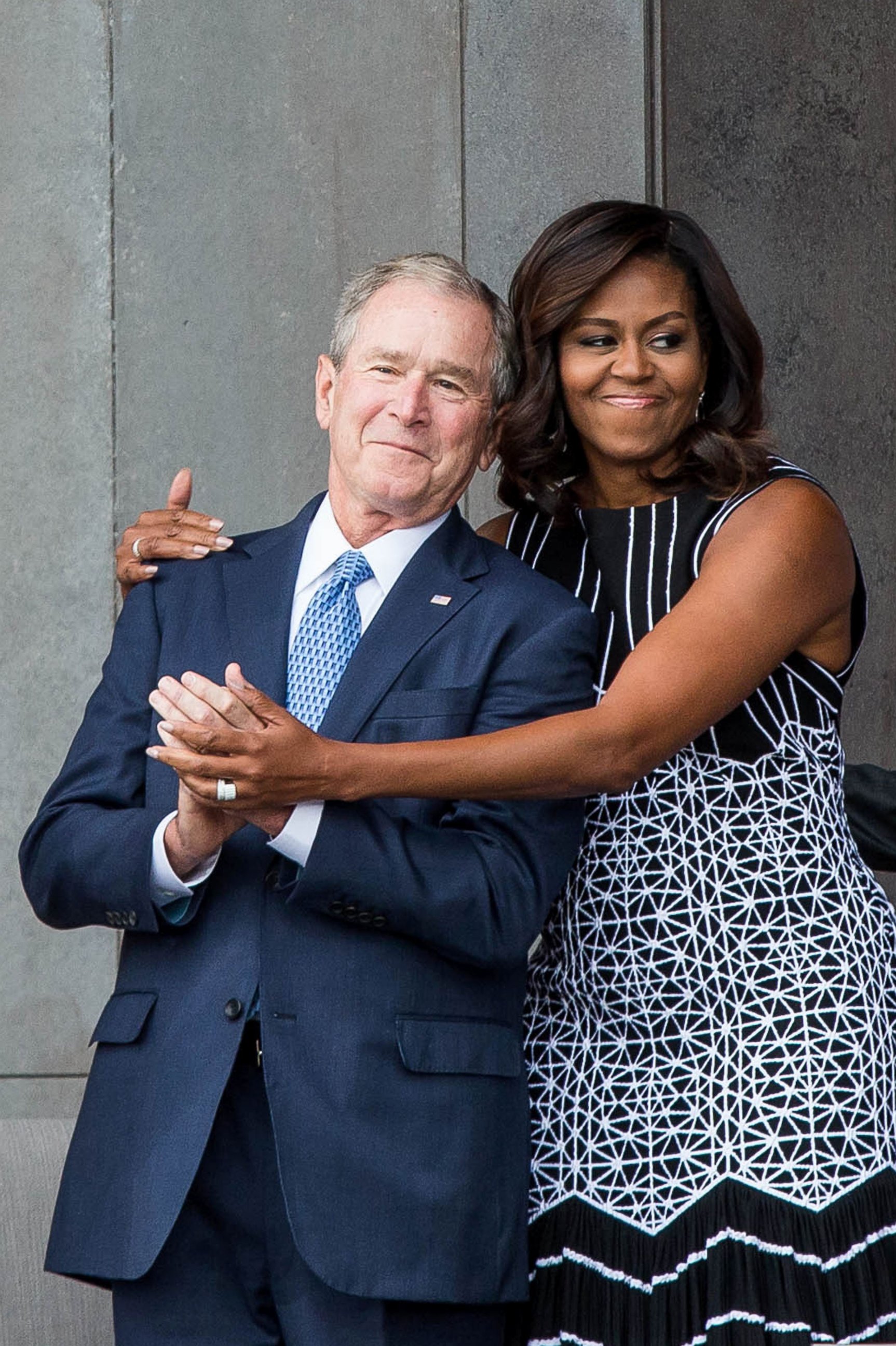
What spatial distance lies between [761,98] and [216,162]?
53.9 inches

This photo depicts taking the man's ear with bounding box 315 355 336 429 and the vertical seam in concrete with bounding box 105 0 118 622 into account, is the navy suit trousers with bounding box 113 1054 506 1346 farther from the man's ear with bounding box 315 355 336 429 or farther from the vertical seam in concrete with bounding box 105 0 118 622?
the vertical seam in concrete with bounding box 105 0 118 622

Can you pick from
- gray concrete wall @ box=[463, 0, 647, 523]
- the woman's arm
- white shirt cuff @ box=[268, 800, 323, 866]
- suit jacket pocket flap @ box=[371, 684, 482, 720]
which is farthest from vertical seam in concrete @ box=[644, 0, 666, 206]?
white shirt cuff @ box=[268, 800, 323, 866]

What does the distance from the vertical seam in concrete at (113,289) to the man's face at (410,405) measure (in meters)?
1.92

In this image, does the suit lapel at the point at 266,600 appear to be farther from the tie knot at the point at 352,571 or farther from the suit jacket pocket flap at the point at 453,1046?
the suit jacket pocket flap at the point at 453,1046

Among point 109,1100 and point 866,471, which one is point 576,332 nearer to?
point 109,1100

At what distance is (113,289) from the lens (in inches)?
173

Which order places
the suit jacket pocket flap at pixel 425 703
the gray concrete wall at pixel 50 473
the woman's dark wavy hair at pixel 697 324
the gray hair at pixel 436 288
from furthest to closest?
the gray concrete wall at pixel 50 473, the woman's dark wavy hair at pixel 697 324, the gray hair at pixel 436 288, the suit jacket pocket flap at pixel 425 703

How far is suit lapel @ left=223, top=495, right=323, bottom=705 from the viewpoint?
2320mm

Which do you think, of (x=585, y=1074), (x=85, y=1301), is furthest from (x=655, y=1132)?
(x=85, y=1301)

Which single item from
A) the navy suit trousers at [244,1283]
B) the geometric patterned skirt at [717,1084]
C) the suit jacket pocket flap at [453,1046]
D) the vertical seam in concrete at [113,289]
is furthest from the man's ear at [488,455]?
the vertical seam in concrete at [113,289]

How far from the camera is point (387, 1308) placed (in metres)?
2.07

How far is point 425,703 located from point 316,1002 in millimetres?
392

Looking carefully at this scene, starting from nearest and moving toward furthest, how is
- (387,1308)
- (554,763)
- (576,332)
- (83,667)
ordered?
(387,1308), (554,763), (576,332), (83,667)

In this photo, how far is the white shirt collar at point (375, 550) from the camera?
2.43 metres
